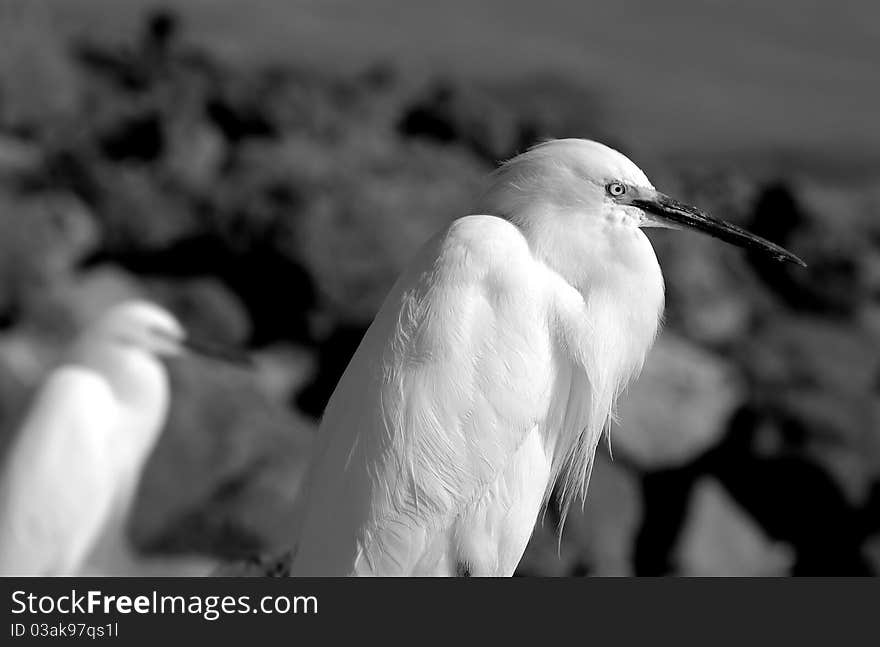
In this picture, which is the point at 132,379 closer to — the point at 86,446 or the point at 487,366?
the point at 86,446

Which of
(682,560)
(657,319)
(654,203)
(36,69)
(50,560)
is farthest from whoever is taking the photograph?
(36,69)

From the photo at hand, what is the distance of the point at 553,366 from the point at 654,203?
1.15 feet

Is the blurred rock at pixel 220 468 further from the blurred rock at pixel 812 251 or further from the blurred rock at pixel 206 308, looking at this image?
→ the blurred rock at pixel 812 251

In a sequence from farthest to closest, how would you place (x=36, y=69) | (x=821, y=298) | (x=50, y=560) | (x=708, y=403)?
1. (x=36, y=69)
2. (x=821, y=298)
3. (x=708, y=403)
4. (x=50, y=560)

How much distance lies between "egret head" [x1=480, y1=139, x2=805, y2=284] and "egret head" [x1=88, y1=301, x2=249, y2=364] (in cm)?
270

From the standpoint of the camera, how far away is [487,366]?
208cm

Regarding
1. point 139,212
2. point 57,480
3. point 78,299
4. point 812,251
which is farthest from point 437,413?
point 812,251

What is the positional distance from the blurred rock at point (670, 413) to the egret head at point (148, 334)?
188 cm

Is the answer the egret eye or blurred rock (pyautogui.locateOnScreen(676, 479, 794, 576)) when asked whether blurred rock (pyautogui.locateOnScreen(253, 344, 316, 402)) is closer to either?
blurred rock (pyautogui.locateOnScreen(676, 479, 794, 576))

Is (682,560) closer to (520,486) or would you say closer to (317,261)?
(317,261)

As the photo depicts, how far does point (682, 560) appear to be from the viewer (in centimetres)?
512

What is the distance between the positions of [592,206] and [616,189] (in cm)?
5

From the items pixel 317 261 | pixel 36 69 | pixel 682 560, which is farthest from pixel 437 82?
pixel 682 560

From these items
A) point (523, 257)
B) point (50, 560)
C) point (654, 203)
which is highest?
point (654, 203)
